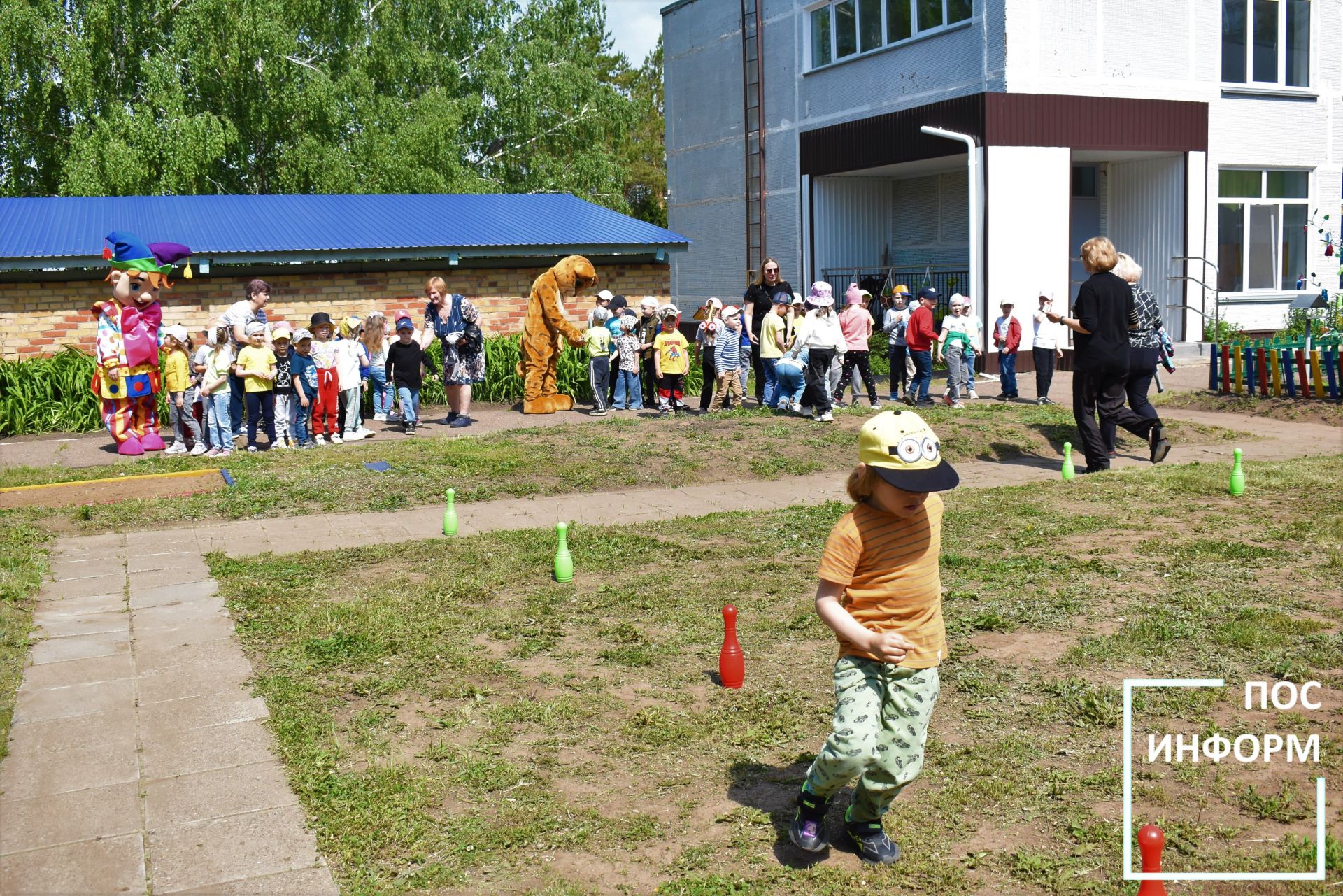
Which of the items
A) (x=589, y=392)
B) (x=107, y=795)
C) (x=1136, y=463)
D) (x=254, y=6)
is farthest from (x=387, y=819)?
(x=254, y=6)

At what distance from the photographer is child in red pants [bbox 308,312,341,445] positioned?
14.2 metres

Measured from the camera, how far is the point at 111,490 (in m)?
11.2

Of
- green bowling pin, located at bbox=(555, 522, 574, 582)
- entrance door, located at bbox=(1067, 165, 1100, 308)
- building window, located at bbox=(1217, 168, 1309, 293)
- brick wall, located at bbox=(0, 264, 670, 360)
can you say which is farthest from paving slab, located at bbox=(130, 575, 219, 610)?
building window, located at bbox=(1217, 168, 1309, 293)

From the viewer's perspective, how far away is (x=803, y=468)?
40.8 feet

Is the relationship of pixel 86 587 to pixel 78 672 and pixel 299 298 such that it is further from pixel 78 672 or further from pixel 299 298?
pixel 299 298

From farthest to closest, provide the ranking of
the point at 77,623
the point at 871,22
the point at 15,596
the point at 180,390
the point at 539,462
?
the point at 871,22
the point at 180,390
the point at 539,462
the point at 15,596
the point at 77,623

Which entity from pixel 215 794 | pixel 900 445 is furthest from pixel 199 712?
pixel 900 445

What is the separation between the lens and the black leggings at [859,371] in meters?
16.7

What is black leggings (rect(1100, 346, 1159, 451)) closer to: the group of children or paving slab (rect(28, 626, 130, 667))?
the group of children

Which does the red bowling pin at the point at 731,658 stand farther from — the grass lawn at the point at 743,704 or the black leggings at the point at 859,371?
the black leggings at the point at 859,371

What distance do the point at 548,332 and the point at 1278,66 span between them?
1786cm

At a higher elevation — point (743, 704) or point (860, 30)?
point (860, 30)

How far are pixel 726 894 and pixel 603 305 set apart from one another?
45.3 ft

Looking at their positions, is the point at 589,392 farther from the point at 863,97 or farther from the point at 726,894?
the point at 726,894
